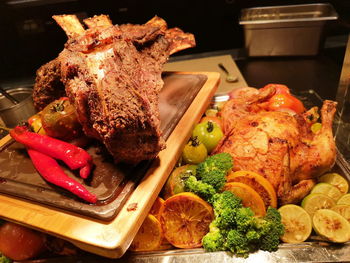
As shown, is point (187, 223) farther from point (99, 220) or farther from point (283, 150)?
point (283, 150)

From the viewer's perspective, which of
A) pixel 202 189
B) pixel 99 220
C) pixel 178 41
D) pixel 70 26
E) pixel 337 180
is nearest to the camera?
pixel 99 220

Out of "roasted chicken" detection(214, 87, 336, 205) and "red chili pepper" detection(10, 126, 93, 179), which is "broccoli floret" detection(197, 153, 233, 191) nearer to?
"roasted chicken" detection(214, 87, 336, 205)

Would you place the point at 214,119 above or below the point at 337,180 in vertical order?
above

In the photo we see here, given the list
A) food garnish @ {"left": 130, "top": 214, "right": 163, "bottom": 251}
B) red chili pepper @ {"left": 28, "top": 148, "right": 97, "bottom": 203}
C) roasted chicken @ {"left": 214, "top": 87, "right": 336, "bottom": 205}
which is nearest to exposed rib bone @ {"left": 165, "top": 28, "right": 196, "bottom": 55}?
roasted chicken @ {"left": 214, "top": 87, "right": 336, "bottom": 205}

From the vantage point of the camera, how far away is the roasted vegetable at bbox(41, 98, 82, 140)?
175 cm

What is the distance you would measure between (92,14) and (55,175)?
2.58 metres

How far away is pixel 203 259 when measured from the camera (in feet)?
4.47

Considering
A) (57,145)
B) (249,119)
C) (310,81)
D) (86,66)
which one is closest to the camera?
(86,66)

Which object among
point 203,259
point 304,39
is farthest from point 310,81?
point 203,259

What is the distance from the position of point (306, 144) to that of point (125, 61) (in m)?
1.15

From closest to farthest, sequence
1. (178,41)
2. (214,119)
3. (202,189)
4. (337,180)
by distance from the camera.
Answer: (202,189), (337,180), (214,119), (178,41)

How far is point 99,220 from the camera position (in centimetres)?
131

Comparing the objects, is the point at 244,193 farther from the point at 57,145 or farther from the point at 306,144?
the point at 57,145

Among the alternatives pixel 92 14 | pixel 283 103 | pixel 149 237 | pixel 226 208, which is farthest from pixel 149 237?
pixel 92 14
